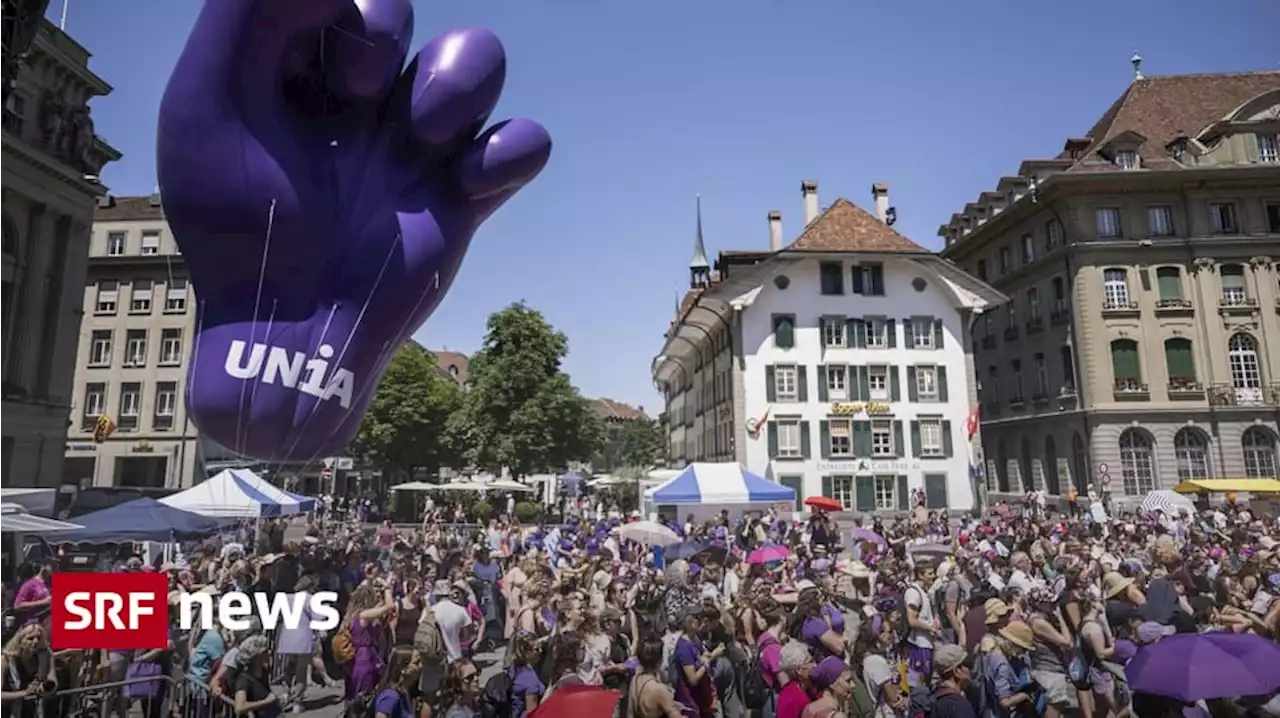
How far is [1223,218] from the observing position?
36375 millimetres

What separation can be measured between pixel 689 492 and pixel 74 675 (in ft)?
46.9

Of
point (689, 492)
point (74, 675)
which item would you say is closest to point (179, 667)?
point (74, 675)

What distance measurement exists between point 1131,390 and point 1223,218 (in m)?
9.33

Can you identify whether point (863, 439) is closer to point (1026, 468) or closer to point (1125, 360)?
point (1026, 468)

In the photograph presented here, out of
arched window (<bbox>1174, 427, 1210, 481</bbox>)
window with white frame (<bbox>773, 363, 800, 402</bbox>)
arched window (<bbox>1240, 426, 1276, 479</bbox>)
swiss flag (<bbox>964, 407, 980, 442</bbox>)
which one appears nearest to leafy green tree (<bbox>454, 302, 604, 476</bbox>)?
window with white frame (<bbox>773, 363, 800, 402</bbox>)

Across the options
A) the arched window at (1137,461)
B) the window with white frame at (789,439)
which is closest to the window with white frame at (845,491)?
the window with white frame at (789,439)

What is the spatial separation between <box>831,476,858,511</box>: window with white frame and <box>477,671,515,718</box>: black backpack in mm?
29292

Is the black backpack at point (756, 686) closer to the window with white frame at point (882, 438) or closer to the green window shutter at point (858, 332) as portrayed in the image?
the window with white frame at point (882, 438)

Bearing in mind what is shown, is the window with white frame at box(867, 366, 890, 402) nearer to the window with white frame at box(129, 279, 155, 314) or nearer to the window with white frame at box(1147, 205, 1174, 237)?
the window with white frame at box(1147, 205, 1174, 237)

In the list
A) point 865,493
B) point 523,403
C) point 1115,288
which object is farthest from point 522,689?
point 1115,288

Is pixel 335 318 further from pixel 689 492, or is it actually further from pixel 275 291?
pixel 689 492

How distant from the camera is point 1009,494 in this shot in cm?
4184

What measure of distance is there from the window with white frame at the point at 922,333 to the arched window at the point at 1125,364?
8325 millimetres

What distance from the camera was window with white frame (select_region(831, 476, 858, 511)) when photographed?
3397 cm
